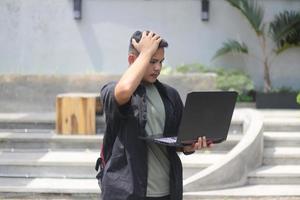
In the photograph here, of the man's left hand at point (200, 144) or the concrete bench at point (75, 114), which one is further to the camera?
the concrete bench at point (75, 114)

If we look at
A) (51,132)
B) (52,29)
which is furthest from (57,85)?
(52,29)

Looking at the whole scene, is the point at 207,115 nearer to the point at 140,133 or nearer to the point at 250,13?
the point at 140,133

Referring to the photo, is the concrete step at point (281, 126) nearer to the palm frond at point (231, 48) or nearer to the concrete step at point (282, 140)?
the concrete step at point (282, 140)

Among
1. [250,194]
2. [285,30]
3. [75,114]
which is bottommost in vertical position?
[250,194]

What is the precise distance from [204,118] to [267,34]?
882 centimetres

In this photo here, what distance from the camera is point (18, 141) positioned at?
293 inches

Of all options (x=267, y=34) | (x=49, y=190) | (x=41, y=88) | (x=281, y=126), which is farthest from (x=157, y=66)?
(x=267, y=34)

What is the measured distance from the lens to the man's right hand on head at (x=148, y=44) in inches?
105

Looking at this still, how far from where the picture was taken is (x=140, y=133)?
2.72 m

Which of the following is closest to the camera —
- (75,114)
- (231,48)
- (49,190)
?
(49,190)

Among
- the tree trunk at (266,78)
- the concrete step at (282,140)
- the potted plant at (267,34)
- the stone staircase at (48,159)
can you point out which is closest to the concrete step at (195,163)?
the stone staircase at (48,159)

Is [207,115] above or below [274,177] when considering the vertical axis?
above

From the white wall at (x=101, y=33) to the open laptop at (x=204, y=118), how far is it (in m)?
8.28

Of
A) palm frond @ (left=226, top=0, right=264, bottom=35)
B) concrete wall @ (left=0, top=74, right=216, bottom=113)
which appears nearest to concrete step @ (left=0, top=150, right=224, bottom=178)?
concrete wall @ (left=0, top=74, right=216, bottom=113)
